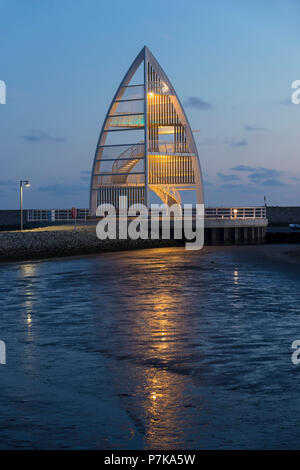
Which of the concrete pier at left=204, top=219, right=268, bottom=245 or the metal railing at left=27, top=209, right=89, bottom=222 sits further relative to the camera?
the metal railing at left=27, top=209, right=89, bottom=222

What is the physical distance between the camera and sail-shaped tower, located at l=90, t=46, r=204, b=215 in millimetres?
67875

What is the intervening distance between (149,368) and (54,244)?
34257 millimetres

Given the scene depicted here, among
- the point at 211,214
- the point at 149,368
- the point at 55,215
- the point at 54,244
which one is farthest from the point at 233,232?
the point at 149,368

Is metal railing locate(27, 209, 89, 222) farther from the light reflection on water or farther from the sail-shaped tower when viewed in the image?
the light reflection on water

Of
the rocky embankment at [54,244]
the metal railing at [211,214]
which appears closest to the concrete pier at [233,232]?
the metal railing at [211,214]

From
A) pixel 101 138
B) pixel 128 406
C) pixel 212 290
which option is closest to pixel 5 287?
pixel 212 290

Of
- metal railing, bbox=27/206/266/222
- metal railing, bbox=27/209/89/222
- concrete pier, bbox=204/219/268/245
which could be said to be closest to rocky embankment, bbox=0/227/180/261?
concrete pier, bbox=204/219/268/245

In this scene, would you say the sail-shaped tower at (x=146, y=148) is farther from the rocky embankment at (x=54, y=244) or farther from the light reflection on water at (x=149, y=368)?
the light reflection on water at (x=149, y=368)

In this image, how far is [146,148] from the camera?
67.6 m

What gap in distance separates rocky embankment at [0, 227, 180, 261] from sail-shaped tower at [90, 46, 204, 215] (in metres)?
17.5

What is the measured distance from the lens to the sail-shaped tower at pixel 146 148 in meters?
67.9

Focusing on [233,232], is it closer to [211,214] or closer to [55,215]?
[211,214]

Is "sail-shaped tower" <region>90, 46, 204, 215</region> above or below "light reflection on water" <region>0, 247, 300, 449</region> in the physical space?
above
